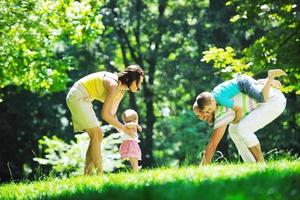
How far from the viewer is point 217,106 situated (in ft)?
27.2

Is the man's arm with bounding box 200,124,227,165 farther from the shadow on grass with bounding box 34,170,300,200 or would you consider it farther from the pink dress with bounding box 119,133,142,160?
the shadow on grass with bounding box 34,170,300,200

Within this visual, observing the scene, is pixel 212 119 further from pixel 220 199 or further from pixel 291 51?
pixel 291 51

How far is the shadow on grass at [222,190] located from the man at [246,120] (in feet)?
10.7

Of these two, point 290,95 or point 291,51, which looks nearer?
point 291,51

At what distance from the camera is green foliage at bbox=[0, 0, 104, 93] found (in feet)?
50.4

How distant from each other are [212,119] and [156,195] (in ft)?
15.0

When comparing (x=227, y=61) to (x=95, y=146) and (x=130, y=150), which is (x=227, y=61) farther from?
(x=95, y=146)

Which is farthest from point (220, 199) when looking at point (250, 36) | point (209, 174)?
point (250, 36)

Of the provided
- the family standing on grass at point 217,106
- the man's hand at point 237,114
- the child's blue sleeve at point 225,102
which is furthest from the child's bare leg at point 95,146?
the man's hand at point 237,114

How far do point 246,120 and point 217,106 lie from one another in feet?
1.40

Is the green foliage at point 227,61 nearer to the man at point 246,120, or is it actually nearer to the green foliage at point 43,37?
the green foliage at point 43,37

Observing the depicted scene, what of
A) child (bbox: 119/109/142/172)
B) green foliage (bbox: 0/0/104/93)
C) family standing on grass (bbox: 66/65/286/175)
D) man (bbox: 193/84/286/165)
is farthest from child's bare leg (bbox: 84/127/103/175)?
green foliage (bbox: 0/0/104/93)

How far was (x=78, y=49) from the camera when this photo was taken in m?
32.2

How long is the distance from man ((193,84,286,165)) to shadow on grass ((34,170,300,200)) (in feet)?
10.7
